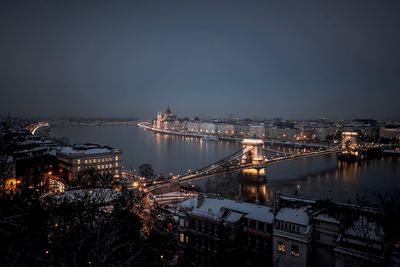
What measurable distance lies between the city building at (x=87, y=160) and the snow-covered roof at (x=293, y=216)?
9.88 metres

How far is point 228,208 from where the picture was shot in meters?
5.17

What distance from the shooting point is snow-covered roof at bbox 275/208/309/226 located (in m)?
4.36

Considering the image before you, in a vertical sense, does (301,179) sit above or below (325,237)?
below

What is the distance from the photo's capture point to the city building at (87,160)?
13.7 m

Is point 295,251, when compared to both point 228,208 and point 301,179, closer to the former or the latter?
point 228,208

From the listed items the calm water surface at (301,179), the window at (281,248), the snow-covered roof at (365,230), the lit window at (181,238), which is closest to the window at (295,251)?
the window at (281,248)

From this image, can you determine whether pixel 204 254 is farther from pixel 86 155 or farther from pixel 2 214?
pixel 86 155

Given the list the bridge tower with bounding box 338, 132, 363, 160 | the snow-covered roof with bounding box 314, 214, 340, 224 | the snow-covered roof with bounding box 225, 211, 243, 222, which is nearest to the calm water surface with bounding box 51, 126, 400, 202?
the bridge tower with bounding box 338, 132, 363, 160

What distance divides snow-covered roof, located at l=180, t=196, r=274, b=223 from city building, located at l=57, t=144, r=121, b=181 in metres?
8.65

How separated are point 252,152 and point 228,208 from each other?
12.6 meters

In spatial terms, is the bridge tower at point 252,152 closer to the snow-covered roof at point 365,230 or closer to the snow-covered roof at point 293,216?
the snow-covered roof at point 293,216

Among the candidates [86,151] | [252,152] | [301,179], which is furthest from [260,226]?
[252,152]

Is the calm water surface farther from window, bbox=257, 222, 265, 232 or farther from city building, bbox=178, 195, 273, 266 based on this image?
window, bbox=257, 222, 265, 232

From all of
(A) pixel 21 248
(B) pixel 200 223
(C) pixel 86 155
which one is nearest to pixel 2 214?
(A) pixel 21 248
